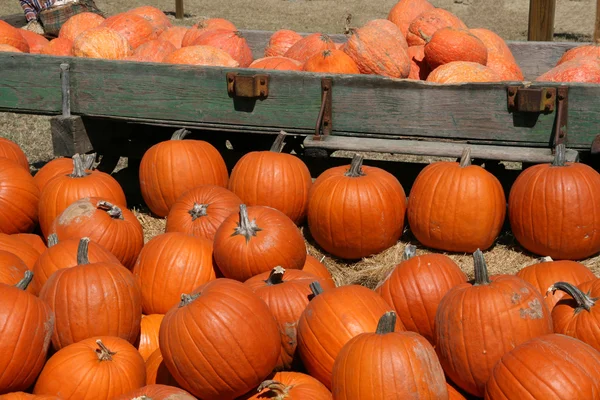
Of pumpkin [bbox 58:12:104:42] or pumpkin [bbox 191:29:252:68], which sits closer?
pumpkin [bbox 191:29:252:68]

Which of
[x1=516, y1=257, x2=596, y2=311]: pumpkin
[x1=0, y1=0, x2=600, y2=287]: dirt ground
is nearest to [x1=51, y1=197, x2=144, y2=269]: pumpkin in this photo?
[x1=516, y1=257, x2=596, y2=311]: pumpkin

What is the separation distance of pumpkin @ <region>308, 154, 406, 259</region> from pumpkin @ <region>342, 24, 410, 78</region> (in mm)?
945

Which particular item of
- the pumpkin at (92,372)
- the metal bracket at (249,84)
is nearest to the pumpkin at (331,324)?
the pumpkin at (92,372)

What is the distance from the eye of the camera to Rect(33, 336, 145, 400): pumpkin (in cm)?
275

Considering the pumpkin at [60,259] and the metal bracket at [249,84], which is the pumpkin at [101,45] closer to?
the metal bracket at [249,84]

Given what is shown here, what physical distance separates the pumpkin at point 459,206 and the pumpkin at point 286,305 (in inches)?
49.6

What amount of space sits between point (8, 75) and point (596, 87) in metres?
3.95

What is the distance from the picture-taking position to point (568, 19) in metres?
14.5

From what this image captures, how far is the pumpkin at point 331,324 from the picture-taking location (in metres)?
2.87

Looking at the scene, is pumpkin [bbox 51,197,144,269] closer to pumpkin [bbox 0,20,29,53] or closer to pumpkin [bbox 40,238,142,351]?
pumpkin [bbox 40,238,142,351]

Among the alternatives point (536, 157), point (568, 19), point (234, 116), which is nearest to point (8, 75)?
point (234, 116)

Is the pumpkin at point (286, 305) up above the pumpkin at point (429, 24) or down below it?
below

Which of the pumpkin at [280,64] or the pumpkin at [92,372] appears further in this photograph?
the pumpkin at [280,64]

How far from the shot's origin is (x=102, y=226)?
3.87m
